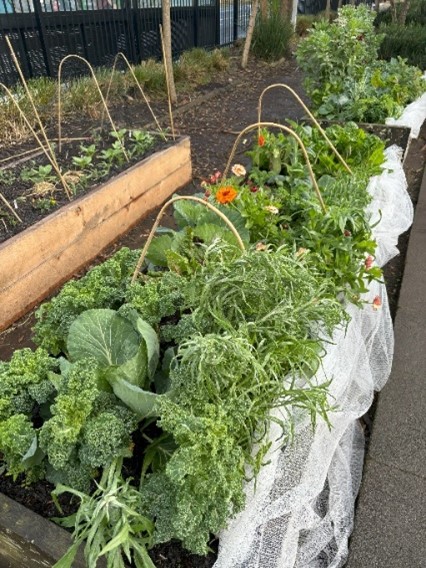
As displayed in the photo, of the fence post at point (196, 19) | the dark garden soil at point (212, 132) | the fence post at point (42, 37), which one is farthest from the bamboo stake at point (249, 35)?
the fence post at point (42, 37)

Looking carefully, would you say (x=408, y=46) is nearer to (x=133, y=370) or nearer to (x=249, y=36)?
(x=249, y=36)

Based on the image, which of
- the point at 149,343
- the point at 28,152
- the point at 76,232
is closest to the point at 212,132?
the point at 28,152

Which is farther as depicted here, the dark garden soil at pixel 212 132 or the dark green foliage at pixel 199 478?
the dark garden soil at pixel 212 132

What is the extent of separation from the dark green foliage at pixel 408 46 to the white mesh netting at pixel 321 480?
6.69 m

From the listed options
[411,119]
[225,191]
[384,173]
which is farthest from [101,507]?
[411,119]

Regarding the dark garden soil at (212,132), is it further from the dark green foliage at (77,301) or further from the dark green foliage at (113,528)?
the dark green foliage at (77,301)

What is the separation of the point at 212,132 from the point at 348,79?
2011 mm

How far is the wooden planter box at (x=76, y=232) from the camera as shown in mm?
2900

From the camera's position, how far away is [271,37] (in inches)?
371

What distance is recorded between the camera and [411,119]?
432 centimetres

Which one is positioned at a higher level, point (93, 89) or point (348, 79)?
point (348, 79)

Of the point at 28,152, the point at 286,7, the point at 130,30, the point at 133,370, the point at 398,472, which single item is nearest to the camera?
the point at 133,370

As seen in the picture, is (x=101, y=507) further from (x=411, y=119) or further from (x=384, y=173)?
Result: (x=411, y=119)

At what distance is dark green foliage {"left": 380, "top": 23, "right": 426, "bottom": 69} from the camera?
7629 millimetres
